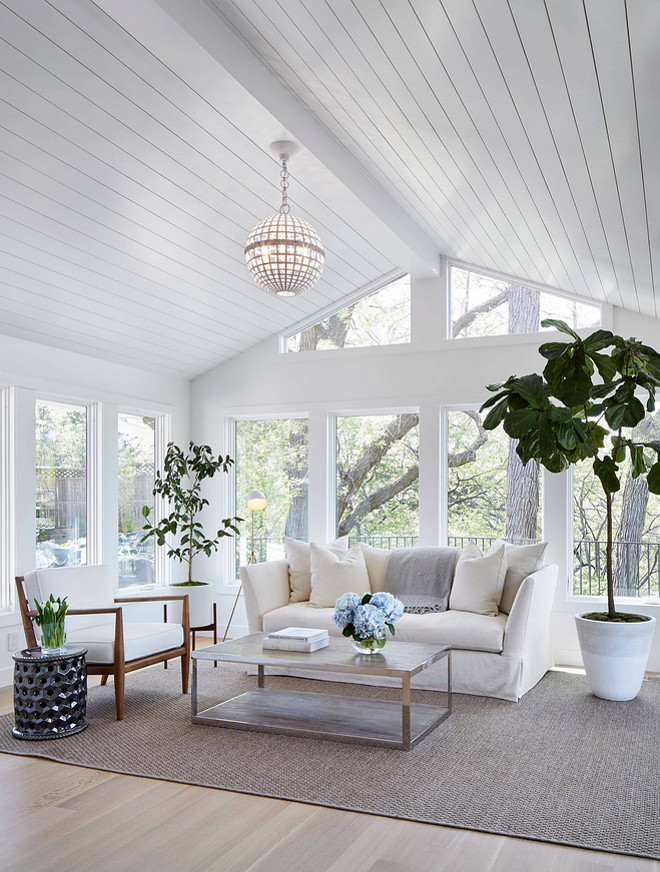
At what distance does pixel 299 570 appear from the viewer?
5715 mm

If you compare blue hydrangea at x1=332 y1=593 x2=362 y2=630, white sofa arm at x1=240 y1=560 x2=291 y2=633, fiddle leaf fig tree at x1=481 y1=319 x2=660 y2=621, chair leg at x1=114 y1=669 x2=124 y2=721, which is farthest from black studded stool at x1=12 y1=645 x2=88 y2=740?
fiddle leaf fig tree at x1=481 y1=319 x2=660 y2=621

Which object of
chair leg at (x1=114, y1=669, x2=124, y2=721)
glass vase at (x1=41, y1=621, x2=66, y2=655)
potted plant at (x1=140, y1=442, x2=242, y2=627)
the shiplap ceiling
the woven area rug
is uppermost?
the shiplap ceiling

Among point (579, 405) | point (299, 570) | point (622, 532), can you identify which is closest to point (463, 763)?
point (579, 405)

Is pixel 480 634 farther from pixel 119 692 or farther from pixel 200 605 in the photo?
pixel 200 605

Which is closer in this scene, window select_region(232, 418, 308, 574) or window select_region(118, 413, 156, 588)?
window select_region(118, 413, 156, 588)

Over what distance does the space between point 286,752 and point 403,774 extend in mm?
601

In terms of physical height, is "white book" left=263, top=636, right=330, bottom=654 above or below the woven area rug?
above

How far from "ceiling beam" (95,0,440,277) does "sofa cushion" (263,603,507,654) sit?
2.50 metres

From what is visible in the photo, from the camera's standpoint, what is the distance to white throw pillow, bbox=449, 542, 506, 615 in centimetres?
508

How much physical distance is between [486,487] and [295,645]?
7.92 feet

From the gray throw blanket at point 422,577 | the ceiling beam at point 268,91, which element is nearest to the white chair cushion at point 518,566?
the gray throw blanket at point 422,577

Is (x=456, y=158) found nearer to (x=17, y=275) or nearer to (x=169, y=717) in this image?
(x=17, y=275)

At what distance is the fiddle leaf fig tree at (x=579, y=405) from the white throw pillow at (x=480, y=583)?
0.66 meters

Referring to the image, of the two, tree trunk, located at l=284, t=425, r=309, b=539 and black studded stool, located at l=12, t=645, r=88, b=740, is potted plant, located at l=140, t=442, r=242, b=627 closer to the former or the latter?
tree trunk, located at l=284, t=425, r=309, b=539
